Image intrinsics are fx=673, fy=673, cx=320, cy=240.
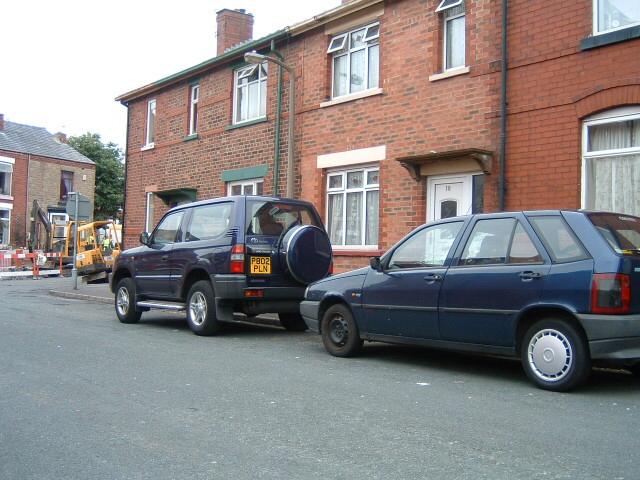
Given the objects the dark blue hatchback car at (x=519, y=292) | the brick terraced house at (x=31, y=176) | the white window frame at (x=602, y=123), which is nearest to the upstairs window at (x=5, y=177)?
the brick terraced house at (x=31, y=176)

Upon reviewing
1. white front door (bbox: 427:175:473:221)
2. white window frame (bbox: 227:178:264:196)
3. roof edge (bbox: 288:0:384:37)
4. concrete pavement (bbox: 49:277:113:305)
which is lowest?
concrete pavement (bbox: 49:277:113:305)

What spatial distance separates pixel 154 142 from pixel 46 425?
16.6 meters

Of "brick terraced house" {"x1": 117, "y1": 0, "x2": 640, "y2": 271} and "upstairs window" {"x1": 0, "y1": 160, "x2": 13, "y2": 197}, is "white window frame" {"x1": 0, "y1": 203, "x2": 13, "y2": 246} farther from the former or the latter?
"brick terraced house" {"x1": 117, "y1": 0, "x2": 640, "y2": 271}

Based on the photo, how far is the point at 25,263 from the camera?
100 ft

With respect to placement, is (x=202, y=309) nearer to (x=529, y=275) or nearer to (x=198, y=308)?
(x=198, y=308)

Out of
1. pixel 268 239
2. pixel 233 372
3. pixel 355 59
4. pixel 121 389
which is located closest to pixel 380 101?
pixel 355 59

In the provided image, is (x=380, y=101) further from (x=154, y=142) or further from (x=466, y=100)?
(x=154, y=142)

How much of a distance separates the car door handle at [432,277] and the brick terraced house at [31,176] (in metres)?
36.0

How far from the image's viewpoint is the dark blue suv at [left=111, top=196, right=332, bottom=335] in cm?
940

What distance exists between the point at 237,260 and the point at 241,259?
2.2 inches

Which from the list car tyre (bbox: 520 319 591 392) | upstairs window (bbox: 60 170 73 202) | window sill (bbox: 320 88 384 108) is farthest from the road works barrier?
car tyre (bbox: 520 319 591 392)

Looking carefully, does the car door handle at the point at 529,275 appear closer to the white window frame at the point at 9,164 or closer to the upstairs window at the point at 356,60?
the upstairs window at the point at 356,60

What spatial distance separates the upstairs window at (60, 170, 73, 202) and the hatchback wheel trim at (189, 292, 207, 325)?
37.4 metres

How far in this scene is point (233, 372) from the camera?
22.8 feet
